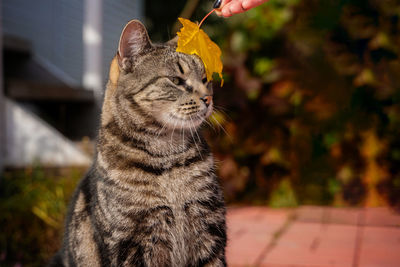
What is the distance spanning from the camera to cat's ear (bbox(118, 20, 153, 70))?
170cm

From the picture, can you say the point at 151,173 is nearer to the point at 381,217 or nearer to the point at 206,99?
the point at 206,99

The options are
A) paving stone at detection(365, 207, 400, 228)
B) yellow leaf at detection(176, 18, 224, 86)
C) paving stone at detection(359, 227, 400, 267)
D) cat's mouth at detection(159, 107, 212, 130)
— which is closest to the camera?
yellow leaf at detection(176, 18, 224, 86)

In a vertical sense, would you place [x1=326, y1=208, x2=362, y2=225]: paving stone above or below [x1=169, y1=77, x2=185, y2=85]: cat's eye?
below

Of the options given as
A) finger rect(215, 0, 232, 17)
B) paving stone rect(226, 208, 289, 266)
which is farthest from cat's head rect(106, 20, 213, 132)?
paving stone rect(226, 208, 289, 266)

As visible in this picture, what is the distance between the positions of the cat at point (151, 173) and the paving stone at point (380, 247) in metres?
1.36

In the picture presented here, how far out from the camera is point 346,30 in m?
3.67

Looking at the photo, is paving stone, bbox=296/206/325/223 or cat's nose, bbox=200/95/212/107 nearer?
cat's nose, bbox=200/95/212/107

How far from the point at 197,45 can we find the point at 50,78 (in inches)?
158

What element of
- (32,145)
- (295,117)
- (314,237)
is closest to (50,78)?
(32,145)

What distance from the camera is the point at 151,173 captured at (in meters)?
1.69

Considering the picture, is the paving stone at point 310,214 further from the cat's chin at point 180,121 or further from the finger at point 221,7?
the finger at point 221,7

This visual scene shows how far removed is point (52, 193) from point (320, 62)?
7.96 ft

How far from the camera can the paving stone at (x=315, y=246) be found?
2.68 m

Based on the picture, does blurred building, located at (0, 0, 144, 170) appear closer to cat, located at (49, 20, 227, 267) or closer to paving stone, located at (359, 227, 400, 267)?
cat, located at (49, 20, 227, 267)
